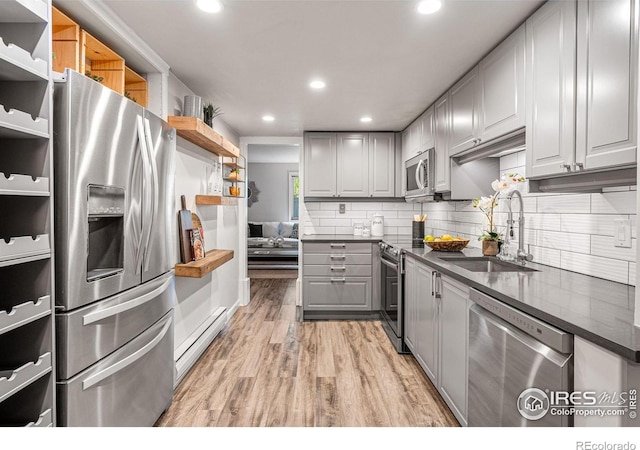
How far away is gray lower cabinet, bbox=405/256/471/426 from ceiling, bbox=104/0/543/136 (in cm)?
140

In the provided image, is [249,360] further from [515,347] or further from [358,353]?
[515,347]

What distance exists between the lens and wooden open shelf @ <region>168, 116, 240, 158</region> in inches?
101

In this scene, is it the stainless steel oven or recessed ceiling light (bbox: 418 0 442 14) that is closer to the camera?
recessed ceiling light (bbox: 418 0 442 14)

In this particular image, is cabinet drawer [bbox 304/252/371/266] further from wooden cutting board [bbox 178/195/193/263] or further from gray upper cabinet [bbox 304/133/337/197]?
wooden cutting board [bbox 178/195/193/263]

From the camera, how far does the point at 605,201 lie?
71.4 inches

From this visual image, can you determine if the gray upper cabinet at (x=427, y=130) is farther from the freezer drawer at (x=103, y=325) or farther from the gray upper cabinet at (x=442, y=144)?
the freezer drawer at (x=103, y=325)

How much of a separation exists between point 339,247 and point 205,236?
4.90 ft

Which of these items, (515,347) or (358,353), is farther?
(358,353)

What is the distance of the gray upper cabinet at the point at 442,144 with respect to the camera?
3.06 m

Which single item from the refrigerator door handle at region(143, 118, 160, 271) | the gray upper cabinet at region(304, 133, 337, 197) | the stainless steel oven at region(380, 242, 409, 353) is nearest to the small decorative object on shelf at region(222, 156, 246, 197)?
the gray upper cabinet at region(304, 133, 337, 197)

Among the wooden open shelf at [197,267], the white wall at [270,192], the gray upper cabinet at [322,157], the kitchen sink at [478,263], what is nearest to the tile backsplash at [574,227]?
the kitchen sink at [478,263]

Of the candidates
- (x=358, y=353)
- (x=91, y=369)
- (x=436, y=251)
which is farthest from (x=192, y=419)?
(x=436, y=251)

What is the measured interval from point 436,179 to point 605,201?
63.5 inches

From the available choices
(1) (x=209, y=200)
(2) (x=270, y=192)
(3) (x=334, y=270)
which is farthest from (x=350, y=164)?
(2) (x=270, y=192)
